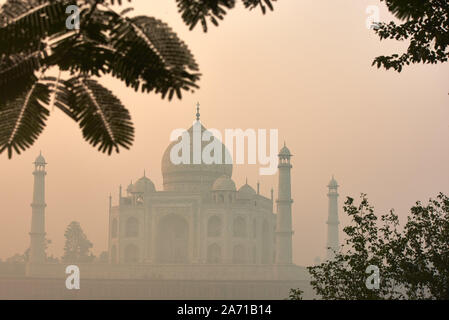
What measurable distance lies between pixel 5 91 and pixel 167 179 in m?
41.7

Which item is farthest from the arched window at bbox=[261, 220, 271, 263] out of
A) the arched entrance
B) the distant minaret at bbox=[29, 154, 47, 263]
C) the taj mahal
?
the distant minaret at bbox=[29, 154, 47, 263]

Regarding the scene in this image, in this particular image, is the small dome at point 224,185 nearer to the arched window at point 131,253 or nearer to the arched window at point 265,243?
the arched window at point 265,243

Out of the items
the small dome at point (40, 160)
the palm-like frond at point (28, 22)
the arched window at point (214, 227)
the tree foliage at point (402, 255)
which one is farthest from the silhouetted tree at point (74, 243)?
the palm-like frond at point (28, 22)

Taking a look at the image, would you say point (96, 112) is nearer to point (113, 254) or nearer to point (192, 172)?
point (192, 172)

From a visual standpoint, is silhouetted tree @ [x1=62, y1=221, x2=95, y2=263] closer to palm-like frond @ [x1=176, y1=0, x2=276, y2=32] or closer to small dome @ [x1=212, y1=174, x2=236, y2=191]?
small dome @ [x1=212, y1=174, x2=236, y2=191]

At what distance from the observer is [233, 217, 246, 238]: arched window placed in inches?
1561

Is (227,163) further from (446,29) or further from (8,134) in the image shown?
(8,134)

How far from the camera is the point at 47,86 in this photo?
98 cm

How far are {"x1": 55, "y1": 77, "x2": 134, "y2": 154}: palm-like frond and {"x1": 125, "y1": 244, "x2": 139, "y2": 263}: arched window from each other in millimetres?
40076

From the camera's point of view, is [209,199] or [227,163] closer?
[209,199]

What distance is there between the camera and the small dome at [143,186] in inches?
1618

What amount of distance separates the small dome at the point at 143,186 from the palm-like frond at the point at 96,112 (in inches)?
1574

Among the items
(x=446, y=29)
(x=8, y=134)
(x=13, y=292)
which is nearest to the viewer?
(x=8, y=134)
